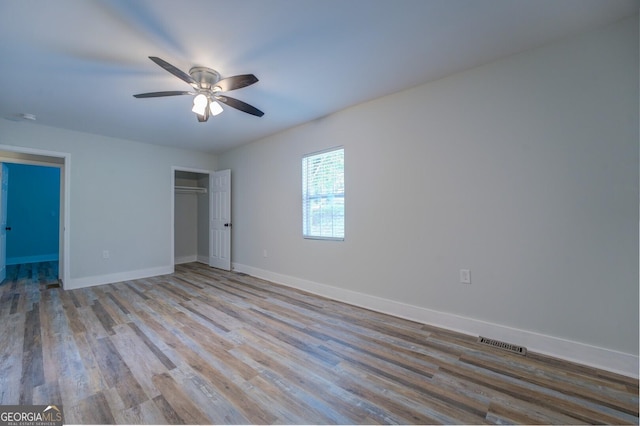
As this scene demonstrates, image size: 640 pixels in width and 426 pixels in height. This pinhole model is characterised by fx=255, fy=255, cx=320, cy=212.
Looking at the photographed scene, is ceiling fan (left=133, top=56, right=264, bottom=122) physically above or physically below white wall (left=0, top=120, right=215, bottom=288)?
above

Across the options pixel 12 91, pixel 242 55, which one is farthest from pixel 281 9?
pixel 12 91

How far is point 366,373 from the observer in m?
1.87

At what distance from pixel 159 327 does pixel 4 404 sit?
1117 mm

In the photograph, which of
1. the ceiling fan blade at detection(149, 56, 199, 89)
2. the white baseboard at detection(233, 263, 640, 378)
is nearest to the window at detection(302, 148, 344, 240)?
the white baseboard at detection(233, 263, 640, 378)

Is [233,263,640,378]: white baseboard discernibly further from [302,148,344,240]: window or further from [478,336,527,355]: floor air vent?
[302,148,344,240]: window

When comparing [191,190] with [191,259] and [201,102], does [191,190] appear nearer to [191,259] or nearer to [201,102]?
[191,259]

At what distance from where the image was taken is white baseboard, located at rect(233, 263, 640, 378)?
6.08ft

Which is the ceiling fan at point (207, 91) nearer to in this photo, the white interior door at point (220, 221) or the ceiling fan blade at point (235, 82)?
the ceiling fan blade at point (235, 82)

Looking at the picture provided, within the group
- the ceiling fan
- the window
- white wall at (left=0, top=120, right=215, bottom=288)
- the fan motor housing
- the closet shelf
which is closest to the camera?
the ceiling fan

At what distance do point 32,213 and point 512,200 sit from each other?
10057 mm

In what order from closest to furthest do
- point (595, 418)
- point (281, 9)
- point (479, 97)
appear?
point (595, 418) < point (281, 9) < point (479, 97)

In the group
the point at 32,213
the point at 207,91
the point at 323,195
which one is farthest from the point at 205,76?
the point at 32,213

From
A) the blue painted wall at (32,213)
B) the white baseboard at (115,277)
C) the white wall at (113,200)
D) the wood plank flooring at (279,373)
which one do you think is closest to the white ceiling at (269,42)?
the white wall at (113,200)

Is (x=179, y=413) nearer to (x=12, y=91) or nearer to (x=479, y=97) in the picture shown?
(x=479, y=97)
